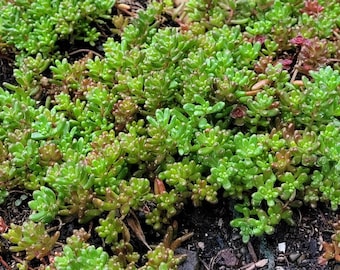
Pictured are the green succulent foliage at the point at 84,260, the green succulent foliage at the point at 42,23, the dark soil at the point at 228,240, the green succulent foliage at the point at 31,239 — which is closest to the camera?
the green succulent foliage at the point at 84,260

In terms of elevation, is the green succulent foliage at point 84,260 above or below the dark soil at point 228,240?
above

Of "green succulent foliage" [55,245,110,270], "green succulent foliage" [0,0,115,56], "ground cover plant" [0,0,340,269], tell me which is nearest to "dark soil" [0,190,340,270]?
"ground cover plant" [0,0,340,269]

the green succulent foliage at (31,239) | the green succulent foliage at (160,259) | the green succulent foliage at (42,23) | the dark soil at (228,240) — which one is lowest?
the dark soil at (228,240)

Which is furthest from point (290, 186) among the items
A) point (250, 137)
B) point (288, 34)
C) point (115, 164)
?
point (288, 34)

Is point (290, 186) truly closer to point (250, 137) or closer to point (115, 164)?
point (250, 137)

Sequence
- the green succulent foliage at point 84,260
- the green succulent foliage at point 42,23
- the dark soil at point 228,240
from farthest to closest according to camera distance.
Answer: the green succulent foliage at point 42,23
the dark soil at point 228,240
the green succulent foliage at point 84,260

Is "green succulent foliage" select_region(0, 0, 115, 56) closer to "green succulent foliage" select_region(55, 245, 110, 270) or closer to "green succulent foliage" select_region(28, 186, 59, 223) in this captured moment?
"green succulent foliage" select_region(28, 186, 59, 223)

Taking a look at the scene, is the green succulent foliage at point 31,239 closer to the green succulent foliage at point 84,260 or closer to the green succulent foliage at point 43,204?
the green succulent foliage at point 43,204

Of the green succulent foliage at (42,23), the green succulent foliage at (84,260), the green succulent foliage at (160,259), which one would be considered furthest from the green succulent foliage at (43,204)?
the green succulent foliage at (42,23)

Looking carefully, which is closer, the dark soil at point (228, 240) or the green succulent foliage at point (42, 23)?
the dark soil at point (228, 240)
